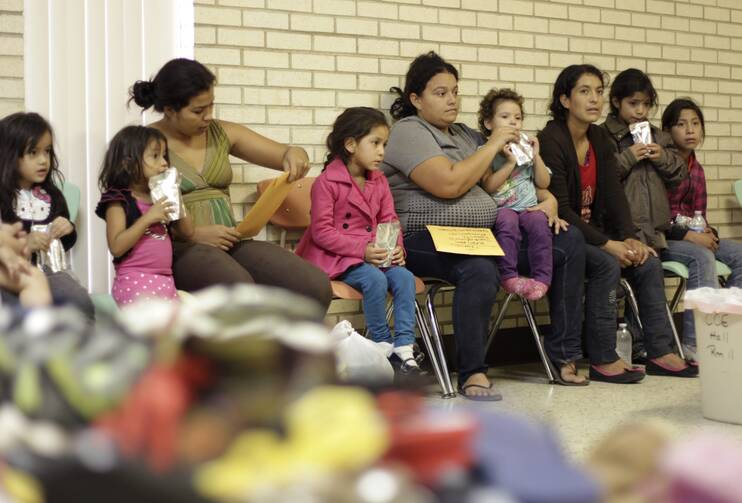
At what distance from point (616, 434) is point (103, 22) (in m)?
3.68

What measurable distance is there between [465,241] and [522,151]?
0.60m

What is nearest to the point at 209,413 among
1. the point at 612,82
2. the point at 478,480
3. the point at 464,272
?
the point at 478,480

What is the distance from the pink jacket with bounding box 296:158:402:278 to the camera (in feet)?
13.3

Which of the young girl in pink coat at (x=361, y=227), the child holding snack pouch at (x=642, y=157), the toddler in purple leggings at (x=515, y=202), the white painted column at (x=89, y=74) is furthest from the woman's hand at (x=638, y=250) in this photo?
the white painted column at (x=89, y=74)

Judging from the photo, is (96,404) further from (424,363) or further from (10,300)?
(424,363)

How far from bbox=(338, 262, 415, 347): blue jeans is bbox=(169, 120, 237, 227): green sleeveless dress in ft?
1.89

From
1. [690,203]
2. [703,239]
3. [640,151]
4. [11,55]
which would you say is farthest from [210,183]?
[690,203]

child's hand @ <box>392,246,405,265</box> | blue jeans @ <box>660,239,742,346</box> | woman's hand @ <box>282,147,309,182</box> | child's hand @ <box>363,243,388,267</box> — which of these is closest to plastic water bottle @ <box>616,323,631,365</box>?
blue jeans @ <box>660,239,742,346</box>

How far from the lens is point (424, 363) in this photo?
491 cm

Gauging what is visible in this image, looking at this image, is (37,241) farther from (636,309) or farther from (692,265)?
(692,265)

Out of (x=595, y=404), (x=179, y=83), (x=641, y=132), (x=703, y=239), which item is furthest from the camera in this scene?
(x=703, y=239)

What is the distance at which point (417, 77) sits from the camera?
4582 mm

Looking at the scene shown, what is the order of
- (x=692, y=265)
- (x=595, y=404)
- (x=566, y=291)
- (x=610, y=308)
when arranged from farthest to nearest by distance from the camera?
(x=692, y=265), (x=610, y=308), (x=566, y=291), (x=595, y=404)

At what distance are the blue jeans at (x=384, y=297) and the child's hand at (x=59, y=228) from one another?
1193mm
